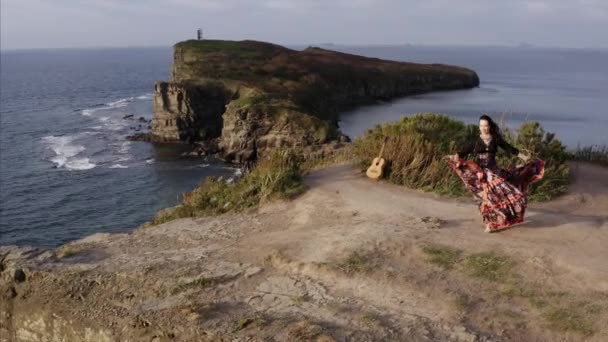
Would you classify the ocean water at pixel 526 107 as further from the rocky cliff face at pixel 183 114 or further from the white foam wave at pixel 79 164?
the white foam wave at pixel 79 164

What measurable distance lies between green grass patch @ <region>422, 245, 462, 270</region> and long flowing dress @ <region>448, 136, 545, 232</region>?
1.20m

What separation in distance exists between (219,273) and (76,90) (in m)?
110

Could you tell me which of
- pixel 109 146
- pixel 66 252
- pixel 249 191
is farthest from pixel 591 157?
pixel 109 146

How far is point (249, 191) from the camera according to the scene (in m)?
14.4

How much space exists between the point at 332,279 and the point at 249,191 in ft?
17.6

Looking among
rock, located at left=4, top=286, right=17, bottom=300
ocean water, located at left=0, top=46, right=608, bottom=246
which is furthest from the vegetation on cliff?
rock, located at left=4, top=286, right=17, bottom=300

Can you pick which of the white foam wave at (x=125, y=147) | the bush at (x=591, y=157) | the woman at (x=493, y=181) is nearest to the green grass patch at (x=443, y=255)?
the woman at (x=493, y=181)

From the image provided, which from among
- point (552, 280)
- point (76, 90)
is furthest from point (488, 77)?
point (552, 280)

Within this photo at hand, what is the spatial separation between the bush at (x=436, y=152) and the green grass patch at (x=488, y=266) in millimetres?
3936

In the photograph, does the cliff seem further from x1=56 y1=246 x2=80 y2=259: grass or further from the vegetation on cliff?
x1=56 y1=246 x2=80 y2=259: grass

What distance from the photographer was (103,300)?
31.7 ft

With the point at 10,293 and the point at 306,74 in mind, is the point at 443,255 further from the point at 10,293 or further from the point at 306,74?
the point at 306,74

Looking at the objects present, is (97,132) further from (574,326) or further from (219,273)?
(574,326)

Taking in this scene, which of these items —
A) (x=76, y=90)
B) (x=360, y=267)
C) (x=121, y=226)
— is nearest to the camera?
(x=360, y=267)
